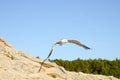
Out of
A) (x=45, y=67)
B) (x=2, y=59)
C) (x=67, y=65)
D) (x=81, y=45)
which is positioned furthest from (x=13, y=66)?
(x=67, y=65)

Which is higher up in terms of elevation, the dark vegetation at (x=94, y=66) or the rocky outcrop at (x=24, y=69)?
the dark vegetation at (x=94, y=66)

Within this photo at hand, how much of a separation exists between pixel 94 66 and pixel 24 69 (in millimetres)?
14982

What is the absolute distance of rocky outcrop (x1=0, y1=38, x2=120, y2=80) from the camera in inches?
607

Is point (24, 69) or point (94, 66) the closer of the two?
point (24, 69)

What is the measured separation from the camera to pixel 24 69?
1764 centimetres

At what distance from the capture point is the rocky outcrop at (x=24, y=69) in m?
15.4

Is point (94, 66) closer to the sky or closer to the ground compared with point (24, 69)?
closer to the sky

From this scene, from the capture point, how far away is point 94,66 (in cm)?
3175

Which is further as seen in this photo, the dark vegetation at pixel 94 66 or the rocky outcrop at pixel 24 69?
the dark vegetation at pixel 94 66

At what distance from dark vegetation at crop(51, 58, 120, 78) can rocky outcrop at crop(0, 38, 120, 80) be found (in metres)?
6.29

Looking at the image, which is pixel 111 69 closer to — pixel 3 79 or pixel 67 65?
pixel 67 65

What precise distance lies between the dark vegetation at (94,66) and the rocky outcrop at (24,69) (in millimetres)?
6293

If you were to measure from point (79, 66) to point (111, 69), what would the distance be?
2869mm

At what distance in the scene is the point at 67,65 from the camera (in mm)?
31438
